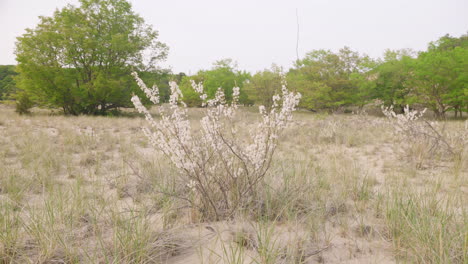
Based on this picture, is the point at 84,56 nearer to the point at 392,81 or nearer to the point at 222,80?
the point at 222,80

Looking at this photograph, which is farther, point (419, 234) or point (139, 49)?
point (139, 49)

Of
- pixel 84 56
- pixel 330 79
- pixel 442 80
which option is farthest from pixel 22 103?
pixel 442 80

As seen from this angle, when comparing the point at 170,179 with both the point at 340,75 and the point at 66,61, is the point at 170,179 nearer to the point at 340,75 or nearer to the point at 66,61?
the point at 66,61

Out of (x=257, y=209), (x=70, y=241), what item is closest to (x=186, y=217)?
(x=257, y=209)

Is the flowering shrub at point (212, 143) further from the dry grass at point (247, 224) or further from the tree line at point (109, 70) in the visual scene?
the tree line at point (109, 70)

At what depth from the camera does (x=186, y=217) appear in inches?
104

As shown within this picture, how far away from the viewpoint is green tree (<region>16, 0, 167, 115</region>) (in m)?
14.7

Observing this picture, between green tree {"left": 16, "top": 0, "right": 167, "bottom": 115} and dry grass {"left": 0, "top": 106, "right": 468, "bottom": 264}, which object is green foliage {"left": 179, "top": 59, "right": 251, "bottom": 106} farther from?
dry grass {"left": 0, "top": 106, "right": 468, "bottom": 264}

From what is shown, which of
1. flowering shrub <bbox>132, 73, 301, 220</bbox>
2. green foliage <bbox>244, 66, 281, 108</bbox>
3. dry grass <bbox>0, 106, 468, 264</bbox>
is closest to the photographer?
dry grass <bbox>0, 106, 468, 264</bbox>

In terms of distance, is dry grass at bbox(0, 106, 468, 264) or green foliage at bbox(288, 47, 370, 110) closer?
dry grass at bbox(0, 106, 468, 264)

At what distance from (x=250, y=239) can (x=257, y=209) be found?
600 mm

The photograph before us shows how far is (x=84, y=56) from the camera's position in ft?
52.4

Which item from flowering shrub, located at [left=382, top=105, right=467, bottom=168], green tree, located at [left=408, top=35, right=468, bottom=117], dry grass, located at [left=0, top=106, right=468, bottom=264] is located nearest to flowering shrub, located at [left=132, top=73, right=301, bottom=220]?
dry grass, located at [left=0, top=106, right=468, bottom=264]

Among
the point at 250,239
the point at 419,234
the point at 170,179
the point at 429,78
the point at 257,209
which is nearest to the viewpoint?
the point at 419,234
